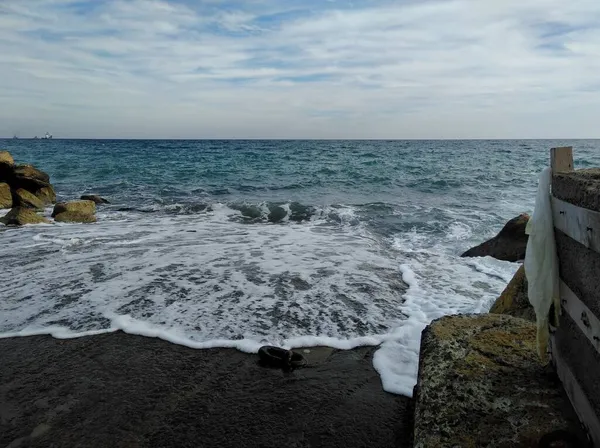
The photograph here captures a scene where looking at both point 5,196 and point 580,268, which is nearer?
point 580,268

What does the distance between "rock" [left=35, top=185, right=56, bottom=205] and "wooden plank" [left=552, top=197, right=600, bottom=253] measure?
59.5ft

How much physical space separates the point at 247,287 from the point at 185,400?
9.53ft

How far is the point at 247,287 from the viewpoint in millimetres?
6281

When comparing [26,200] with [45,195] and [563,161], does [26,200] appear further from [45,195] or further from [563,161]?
[563,161]

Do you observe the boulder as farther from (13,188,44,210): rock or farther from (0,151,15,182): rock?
(13,188,44,210): rock

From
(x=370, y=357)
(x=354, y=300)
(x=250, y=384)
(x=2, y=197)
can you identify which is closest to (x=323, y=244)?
(x=354, y=300)

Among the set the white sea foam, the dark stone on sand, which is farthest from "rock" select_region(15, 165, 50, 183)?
the dark stone on sand

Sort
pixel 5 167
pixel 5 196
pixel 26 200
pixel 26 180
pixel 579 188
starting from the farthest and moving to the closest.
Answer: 1. pixel 26 180
2. pixel 5 167
3. pixel 5 196
4. pixel 26 200
5. pixel 579 188

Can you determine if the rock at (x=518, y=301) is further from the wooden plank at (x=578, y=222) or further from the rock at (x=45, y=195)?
the rock at (x=45, y=195)

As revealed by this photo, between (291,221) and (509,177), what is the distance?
17193 mm

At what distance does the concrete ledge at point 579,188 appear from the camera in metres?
1.88

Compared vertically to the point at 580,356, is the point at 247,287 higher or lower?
lower

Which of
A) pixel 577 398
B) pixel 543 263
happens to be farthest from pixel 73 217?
pixel 577 398

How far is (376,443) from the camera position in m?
2.93
